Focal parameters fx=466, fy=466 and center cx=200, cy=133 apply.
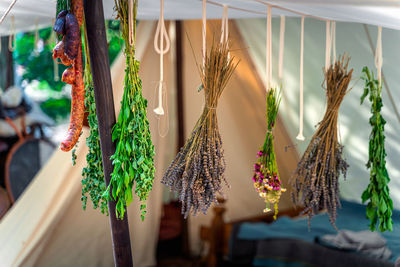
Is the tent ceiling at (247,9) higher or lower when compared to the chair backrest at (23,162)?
higher

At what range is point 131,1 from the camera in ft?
6.05

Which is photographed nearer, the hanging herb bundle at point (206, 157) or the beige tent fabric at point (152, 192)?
the hanging herb bundle at point (206, 157)

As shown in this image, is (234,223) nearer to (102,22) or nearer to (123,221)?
(123,221)

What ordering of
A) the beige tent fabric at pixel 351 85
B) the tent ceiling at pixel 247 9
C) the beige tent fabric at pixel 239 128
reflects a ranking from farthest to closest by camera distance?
1. the beige tent fabric at pixel 239 128
2. the beige tent fabric at pixel 351 85
3. the tent ceiling at pixel 247 9

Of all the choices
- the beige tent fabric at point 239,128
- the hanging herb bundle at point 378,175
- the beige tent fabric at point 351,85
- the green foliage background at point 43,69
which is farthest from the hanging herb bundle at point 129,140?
the green foliage background at point 43,69

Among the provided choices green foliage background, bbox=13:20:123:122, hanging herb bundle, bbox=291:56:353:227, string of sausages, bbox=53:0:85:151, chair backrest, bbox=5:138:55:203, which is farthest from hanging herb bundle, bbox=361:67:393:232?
green foliage background, bbox=13:20:123:122

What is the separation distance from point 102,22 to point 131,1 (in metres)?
0.14

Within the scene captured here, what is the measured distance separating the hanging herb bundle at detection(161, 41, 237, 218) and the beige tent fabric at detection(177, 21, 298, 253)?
2337 mm

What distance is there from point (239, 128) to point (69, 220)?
1.99 m

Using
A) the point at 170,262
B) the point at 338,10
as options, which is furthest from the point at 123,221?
the point at 170,262

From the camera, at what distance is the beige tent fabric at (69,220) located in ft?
11.3

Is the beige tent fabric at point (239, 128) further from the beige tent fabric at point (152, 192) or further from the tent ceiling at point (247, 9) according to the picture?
the tent ceiling at point (247, 9)

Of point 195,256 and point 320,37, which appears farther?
point 195,256

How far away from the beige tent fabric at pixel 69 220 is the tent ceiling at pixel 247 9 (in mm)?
884
